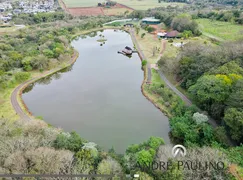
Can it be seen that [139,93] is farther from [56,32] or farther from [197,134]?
[56,32]

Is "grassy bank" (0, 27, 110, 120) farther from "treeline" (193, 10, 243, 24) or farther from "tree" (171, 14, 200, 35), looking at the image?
"treeline" (193, 10, 243, 24)

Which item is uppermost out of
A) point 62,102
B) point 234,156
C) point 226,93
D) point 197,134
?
point 226,93

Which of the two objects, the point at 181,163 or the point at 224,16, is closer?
the point at 181,163

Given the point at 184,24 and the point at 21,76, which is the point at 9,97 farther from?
the point at 184,24

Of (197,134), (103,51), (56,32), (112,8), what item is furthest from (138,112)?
(112,8)

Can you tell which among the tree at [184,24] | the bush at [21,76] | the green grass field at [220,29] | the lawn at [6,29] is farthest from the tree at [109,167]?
the lawn at [6,29]

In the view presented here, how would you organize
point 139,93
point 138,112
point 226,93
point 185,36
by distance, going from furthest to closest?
1. point 185,36
2. point 139,93
3. point 138,112
4. point 226,93

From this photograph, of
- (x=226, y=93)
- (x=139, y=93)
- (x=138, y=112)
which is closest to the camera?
(x=226, y=93)
